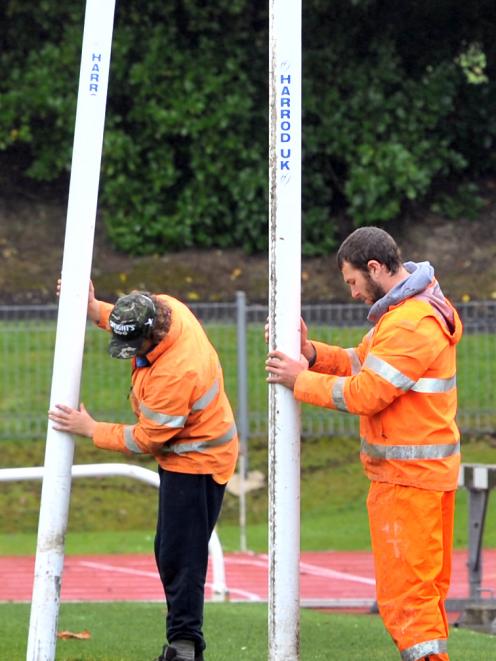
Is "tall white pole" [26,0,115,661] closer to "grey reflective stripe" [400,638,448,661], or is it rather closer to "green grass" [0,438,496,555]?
"grey reflective stripe" [400,638,448,661]

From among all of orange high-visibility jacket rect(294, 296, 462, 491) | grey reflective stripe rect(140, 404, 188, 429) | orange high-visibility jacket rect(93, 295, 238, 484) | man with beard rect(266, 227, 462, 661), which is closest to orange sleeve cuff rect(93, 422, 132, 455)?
orange high-visibility jacket rect(93, 295, 238, 484)

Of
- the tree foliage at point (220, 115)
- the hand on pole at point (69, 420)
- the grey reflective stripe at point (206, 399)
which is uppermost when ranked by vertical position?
the tree foliage at point (220, 115)

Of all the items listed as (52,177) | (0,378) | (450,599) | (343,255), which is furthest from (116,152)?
(343,255)

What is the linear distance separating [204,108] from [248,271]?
2.55 meters

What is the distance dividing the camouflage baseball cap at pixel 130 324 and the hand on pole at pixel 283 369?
36.4 inches

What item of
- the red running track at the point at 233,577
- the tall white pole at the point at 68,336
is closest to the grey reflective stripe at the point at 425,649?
the tall white pole at the point at 68,336

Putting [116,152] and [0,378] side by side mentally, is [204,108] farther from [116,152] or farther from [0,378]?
[0,378]

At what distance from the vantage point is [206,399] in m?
6.20

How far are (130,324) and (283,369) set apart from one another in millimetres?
991

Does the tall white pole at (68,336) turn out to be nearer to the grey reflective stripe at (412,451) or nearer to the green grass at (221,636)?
the green grass at (221,636)

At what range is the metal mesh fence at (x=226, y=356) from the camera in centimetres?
1395

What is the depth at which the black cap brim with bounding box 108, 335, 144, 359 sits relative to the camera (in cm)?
597

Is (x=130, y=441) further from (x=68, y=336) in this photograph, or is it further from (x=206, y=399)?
(x=68, y=336)

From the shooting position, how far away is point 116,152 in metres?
21.1
